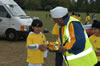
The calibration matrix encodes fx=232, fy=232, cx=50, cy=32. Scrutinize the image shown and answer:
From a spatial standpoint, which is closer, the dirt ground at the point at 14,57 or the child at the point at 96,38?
the child at the point at 96,38

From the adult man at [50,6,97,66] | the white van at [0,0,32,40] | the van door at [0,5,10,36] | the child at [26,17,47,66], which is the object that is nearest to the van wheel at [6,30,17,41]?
the white van at [0,0,32,40]

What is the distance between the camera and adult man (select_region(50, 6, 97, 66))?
296 cm

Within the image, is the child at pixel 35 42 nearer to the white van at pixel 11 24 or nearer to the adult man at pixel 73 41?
the adult man at pixel 73 41

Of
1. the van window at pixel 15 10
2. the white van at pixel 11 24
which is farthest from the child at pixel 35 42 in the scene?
the van window at pixel 15 10

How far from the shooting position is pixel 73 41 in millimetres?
2953

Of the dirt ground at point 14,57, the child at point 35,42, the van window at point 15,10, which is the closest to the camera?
the child at point 35,42

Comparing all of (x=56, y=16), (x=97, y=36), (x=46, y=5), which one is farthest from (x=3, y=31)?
(x=46, y=5)

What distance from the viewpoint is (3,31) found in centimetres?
1282

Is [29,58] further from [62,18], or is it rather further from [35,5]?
[35,5]

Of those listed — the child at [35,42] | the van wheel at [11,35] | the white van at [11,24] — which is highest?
the child at [35,42]

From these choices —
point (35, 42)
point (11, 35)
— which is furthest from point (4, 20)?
point (35, 42)

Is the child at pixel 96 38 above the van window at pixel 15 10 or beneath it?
above

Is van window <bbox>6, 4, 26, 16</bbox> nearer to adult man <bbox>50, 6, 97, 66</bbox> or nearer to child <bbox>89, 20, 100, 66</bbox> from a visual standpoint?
child <bbox>89, 20, 100, 66</bbox>

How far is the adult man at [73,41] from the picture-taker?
296cm
